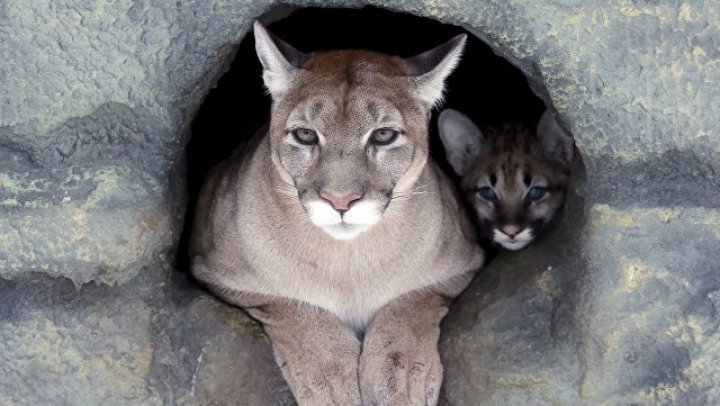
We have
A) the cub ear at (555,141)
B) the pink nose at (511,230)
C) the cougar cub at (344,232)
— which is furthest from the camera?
the cub ear at (555,141)

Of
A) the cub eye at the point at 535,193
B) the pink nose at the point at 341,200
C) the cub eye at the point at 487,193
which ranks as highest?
the pink nose at the point at 341,200

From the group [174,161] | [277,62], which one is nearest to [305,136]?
[277,62]

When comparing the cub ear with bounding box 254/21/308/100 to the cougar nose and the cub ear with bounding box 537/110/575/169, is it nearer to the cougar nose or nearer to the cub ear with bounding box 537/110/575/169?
the cougar nose

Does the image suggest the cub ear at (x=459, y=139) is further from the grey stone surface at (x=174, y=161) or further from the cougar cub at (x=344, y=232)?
the grey stone surface at (x=174, y=161)

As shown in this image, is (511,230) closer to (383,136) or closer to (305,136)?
(383,136)

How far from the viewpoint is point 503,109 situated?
4543 mm

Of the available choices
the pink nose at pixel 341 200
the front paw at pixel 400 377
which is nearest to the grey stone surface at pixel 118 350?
the front paw at pixel 400 377

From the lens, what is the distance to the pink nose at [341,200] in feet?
8.62

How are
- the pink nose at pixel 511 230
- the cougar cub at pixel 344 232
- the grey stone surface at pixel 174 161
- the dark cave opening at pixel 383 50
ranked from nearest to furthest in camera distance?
1. the grey stone surface at pixel 174 161
2. the cougar cub at pixel 344 232
3. the pink nose at pixel 511 230
4. the dark cave opening at pixel 383 50

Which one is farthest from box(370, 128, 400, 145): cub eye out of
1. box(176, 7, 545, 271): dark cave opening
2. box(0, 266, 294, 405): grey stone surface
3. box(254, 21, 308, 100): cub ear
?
box(176, 7, 545, 271): dark cave opening

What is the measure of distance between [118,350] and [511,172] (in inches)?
66.0

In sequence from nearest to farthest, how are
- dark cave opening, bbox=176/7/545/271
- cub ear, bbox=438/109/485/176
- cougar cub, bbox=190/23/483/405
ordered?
1. cougar cub, bbox=190/23/483/405
2. cub ear, bbox=438/109/485/176
3. dark cave opening, bbox=176/7/545/271

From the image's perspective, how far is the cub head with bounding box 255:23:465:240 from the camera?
2678 millimetres

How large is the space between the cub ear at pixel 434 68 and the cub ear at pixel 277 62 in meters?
0.35
